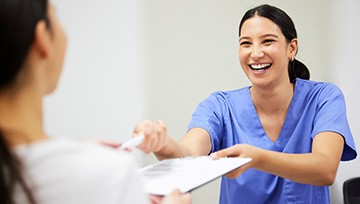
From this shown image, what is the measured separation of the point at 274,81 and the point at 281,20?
20 centimetres

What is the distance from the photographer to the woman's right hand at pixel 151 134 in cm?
86

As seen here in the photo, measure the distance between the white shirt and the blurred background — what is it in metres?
1.05

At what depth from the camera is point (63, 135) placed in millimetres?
1492

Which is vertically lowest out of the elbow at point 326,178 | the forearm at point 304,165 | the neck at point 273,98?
the elbow at point 326,178

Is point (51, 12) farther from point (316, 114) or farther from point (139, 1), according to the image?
point (139, 1)

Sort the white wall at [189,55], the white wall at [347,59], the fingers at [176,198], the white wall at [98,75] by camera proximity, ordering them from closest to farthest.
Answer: the fingers at [176,198] → the white wall at [98,75] → the white wall at [189,55] → the white wall at [347,59]

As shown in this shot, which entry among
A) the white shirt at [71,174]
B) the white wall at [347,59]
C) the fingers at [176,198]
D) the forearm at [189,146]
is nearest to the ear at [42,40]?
the white shirt at [71,174]

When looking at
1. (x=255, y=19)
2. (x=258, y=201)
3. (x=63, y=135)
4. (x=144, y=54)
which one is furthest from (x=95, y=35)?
(x=258, y=201)

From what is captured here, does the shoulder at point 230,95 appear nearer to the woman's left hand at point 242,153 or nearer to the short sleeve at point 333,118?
the short sleeve at point 333,118

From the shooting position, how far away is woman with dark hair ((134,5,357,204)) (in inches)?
46.0

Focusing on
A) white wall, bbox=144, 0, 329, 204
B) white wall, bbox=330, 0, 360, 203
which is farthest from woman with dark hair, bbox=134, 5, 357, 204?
white wall, bbox=330, 0, 360, 203

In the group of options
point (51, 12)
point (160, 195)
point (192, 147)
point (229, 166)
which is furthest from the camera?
point (192, 147)

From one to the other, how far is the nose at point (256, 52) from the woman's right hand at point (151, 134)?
0.49 metres

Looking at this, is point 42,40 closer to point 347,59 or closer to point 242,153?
point 242,153
